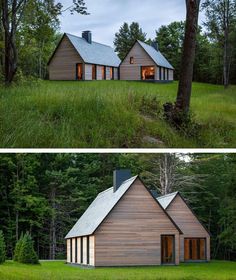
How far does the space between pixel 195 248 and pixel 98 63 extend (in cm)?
2174

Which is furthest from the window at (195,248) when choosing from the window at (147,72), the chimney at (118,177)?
the window at (147,72)

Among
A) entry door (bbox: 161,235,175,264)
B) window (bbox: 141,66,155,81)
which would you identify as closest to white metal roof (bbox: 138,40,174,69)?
window (bbox: 141,66,155,81)

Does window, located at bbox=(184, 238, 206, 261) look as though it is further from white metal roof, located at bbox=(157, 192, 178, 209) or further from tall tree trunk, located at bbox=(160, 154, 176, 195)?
tall tree trunk, located at bbox=(160, 154, 176, 195)

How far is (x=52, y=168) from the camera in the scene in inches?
895

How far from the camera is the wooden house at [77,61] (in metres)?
36.2

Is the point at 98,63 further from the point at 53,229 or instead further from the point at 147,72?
the point at 53,229

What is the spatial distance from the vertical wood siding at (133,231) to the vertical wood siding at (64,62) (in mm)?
22275

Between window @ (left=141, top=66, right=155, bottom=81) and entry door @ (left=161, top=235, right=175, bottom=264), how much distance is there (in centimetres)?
2360

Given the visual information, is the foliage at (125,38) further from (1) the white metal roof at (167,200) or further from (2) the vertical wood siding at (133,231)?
(2) the vertical wood siding at (133,231)

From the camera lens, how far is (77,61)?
36.4m

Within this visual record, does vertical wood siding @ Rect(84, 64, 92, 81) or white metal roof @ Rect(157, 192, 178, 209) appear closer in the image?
white metal roof @ Rect(157, 192, 178, 209)

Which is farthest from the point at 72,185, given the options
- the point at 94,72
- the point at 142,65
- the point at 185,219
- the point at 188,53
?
the point at 142,65

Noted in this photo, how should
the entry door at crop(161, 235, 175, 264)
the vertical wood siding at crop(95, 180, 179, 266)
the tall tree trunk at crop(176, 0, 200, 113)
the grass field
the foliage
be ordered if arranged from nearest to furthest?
the grass field, the tall tree trunk at crop(176, 0, 200, 113), the vertical wood siding at crop(95, 180, 179, 266), the entry door at crop(161, 235, 175, 264), the foliage

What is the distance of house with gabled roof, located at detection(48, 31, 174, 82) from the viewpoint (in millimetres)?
36438
